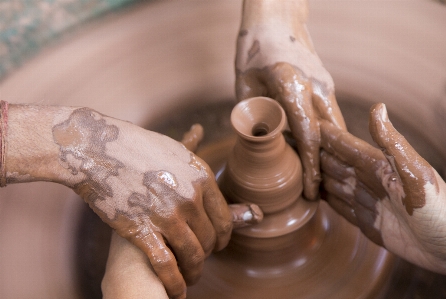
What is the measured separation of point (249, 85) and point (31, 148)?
81 centimetres

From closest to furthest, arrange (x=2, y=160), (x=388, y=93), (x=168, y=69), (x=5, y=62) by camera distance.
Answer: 1. (x=2, y=160)
2. (x=5, y=62)
3. (x=388, y=93)
4. (x=168, y=69)

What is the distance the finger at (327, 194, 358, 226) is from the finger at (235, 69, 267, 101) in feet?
1.53

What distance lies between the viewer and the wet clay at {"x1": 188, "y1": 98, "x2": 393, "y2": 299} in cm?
135

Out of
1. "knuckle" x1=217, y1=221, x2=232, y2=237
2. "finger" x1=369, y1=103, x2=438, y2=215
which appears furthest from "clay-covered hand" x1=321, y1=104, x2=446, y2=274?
"knuckle" x1=217, y1=221, x2=232, y2=237

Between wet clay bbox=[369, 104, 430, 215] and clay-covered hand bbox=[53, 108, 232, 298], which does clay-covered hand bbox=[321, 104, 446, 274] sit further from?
clay-covered hand bbox=[53, 108, 232, 298]

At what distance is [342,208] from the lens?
4.57 feet

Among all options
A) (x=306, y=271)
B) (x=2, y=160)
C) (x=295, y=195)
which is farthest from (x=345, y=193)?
(x=2, y=160)

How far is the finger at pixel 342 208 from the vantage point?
→ 1.36 metres

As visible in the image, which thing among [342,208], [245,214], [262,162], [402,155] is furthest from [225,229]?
[402,155]

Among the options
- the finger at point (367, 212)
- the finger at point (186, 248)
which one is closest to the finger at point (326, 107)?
the finger at point (367, 212)

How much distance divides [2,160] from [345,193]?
3.48ft

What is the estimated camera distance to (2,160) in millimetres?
1001

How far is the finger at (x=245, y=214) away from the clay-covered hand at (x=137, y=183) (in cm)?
17

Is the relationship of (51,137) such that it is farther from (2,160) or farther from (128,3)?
(128,3)
